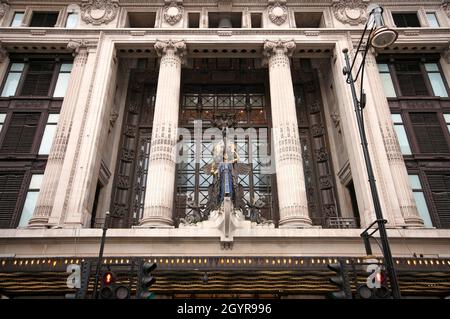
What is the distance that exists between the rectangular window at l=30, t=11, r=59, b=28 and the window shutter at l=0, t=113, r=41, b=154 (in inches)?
259

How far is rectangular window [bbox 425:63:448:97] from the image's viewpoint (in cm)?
1992

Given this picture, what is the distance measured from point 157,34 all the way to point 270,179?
1099cm

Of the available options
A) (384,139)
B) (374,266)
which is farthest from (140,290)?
(384,139)

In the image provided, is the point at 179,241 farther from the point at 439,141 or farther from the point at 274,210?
the point at 439,141

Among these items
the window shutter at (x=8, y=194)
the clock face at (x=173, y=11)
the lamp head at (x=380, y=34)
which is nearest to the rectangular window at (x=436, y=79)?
the lamp head at (x=380, y=34)

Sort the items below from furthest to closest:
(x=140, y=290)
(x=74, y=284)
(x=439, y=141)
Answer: (x=439, y=141) → (x=74, y=284) → (x=140, y=290)

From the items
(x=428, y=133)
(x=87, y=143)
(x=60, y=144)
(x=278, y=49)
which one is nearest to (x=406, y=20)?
(x=428, y=133)

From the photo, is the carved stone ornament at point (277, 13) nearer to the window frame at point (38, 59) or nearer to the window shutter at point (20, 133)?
the window frame at point (38, 59)

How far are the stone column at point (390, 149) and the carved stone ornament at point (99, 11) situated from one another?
51.6ft

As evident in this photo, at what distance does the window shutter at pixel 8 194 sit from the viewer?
15.9 m

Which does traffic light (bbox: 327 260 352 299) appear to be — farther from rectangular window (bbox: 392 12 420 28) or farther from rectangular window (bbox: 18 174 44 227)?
rectangular window (bbox: 392 12 420 28)

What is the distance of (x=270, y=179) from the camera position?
2011 centimetres

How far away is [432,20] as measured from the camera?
21.6 meters

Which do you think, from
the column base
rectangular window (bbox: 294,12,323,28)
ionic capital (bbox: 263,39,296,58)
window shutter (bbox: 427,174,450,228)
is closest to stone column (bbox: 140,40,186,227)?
ionic capital (bbox: 263,39,296,58)
